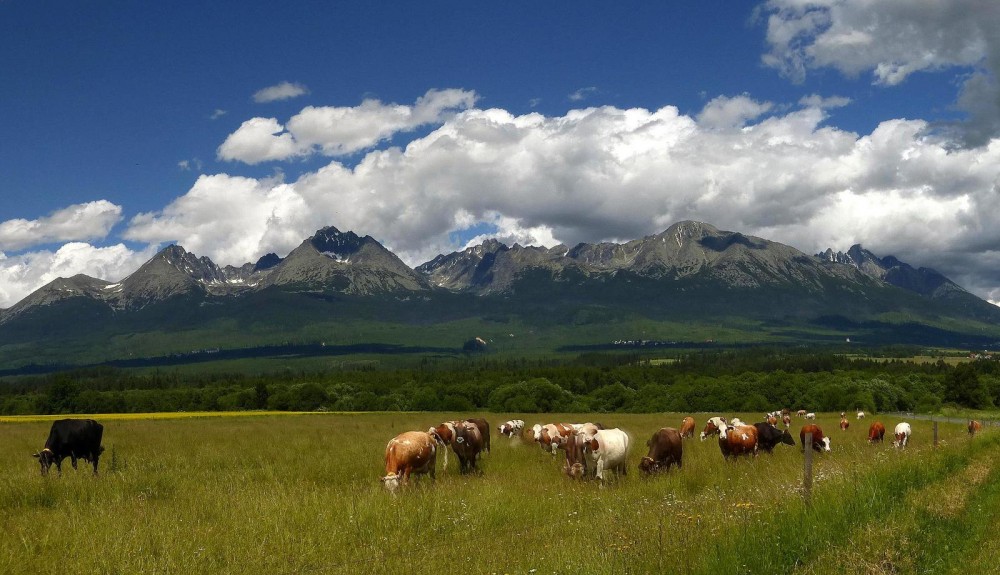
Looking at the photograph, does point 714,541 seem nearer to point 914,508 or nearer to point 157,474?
point 914,508

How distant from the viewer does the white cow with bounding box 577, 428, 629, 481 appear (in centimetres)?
2253

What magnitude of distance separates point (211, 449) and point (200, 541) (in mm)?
20890

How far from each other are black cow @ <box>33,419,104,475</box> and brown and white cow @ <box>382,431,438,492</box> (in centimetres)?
1299

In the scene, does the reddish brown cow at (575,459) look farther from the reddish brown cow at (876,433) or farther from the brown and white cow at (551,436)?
the reddish brown cow at (876,433)

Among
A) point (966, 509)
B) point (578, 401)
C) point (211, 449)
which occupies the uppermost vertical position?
point (966, 509)

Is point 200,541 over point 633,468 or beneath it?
over

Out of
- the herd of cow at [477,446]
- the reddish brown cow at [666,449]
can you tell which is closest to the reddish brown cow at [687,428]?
the herd of cow at [477,446]

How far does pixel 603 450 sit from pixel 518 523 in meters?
8.00

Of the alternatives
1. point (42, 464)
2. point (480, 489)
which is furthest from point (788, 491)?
point (42, 464)

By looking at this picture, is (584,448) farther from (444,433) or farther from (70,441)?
(70,441)

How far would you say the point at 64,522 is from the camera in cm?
1418

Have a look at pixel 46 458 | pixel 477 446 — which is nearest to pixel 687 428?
pixel 477 446

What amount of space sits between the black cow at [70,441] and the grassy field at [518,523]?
610 centimetres

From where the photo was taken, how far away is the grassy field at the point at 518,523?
10852 millimetres
